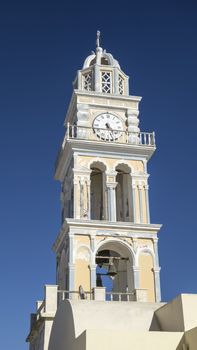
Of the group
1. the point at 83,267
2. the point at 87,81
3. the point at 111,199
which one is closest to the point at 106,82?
the point at 87,81

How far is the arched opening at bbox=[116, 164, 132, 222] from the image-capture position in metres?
31.9

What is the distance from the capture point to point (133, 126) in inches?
1310

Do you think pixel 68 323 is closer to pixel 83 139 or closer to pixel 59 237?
pixel 59 237

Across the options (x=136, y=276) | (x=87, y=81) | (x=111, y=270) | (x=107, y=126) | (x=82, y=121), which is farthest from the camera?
(x=87, y=81)

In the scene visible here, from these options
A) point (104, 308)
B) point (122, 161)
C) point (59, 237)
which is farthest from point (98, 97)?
point (104, 308)

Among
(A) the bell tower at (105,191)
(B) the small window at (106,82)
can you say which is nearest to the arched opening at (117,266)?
(A) the bell tower at (105,191)

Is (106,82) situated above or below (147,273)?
above

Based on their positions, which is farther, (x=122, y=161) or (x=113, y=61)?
(x=113, y=61)

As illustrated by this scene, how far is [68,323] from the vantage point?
68.5 feet

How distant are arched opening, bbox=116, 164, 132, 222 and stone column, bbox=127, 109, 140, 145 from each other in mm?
1649

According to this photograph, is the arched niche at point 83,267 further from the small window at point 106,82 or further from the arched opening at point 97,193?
the small window at point 106,82

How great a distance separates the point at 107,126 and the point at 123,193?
149 inches

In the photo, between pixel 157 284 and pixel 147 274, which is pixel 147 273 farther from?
pixel 157 284

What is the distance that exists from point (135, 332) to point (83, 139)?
15665 mm
